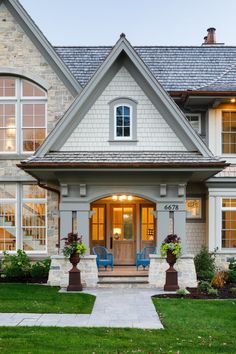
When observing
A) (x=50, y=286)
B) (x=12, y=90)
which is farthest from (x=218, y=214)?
(x=12, y=90)

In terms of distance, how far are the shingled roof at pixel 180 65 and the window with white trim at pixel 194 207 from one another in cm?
417

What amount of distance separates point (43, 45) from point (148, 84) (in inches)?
175

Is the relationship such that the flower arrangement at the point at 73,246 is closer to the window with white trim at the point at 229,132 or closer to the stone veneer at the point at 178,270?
the stone veneer at the point at 178,270

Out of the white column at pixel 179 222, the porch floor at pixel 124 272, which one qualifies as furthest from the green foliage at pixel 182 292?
A: the porch floor at pixel 124 272

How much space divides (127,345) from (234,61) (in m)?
14.3

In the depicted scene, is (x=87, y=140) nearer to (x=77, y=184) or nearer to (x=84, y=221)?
(x=77, y=184)

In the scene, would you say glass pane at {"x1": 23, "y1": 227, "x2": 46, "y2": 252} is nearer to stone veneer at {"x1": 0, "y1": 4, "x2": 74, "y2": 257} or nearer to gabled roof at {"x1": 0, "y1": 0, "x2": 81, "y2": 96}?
stone veneer at {"x1": 0, "y1": 4, "x2": 74, "y2": 257}

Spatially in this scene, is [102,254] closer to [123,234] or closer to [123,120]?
[123,234]

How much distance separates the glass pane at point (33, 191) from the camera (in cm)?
1620

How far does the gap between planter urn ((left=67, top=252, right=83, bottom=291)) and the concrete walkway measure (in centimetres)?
148

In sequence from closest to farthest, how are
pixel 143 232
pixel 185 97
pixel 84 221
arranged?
pixel 84 221
pixel 185 97
pixel 143 232

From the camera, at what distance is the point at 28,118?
1636cm

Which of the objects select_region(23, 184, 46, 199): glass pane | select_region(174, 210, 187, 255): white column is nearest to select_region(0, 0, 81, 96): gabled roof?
select_region(23, 184, 46, 199): glass pane

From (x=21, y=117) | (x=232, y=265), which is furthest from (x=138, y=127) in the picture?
(x=232, y=265)
